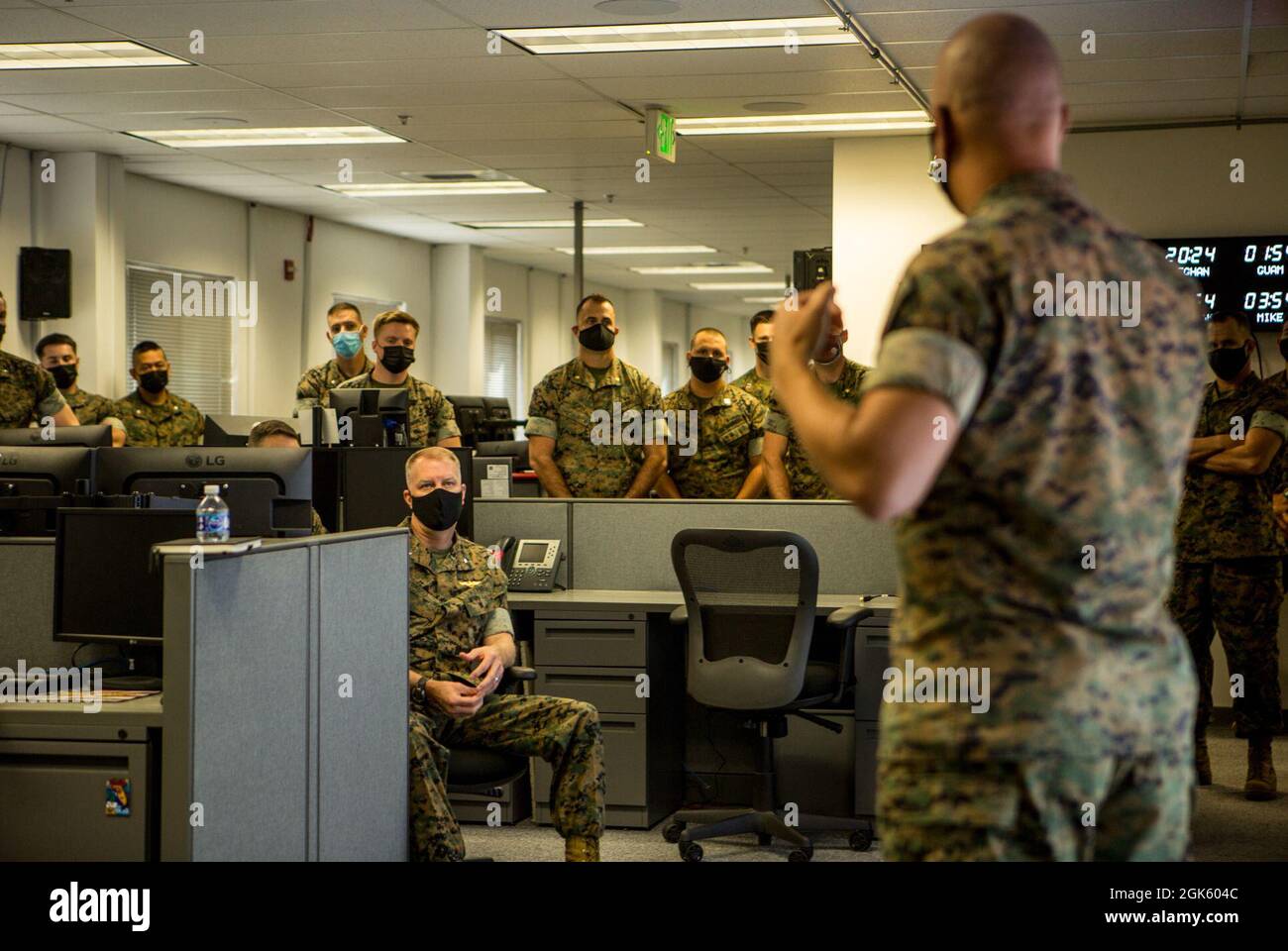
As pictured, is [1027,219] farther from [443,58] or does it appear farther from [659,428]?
[443,58]

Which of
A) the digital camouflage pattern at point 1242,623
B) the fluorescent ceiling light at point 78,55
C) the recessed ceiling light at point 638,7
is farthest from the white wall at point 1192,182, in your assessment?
the fluorescent ceiling light at point 78,55

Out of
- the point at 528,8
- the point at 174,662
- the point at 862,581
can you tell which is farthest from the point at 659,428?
the point at 174,662

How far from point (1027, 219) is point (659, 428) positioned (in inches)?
182

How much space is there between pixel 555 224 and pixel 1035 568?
10597 mm

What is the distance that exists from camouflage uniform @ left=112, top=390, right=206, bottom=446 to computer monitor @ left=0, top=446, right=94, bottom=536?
13.1 feet

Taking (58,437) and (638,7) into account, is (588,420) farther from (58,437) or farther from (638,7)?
(58,437)

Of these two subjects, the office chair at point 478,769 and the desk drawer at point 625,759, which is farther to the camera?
the desk drawer at point 625,759

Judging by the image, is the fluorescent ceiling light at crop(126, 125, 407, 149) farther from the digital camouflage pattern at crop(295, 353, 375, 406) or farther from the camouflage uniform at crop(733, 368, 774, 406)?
the camouflage uniform at crop(733, 368, 774, 406)

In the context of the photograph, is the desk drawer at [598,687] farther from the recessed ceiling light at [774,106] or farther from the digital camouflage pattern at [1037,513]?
the digital camouflage pattern at [1037,513]

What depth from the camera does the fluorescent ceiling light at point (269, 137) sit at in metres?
7.86

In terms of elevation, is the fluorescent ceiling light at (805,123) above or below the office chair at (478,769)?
above

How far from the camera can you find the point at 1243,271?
23.1ft

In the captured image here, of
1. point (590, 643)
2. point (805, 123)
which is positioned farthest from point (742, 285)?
point (590, 643)

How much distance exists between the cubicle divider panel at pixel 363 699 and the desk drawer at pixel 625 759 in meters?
1.38
